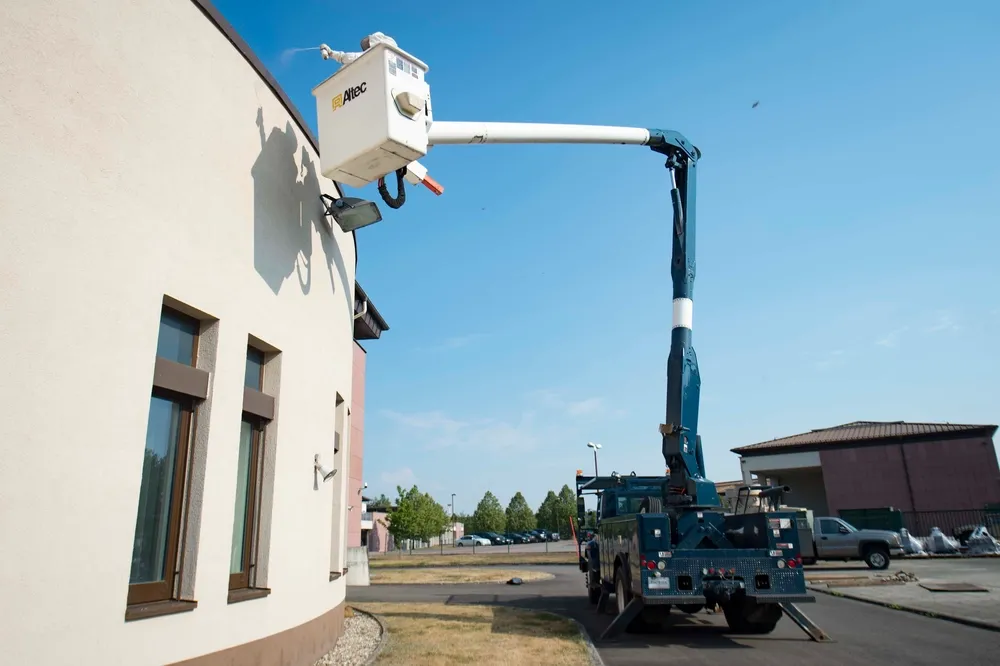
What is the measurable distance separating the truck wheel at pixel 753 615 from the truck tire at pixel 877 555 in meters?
15.6

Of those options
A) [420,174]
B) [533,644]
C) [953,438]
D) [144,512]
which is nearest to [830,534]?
[953,438]

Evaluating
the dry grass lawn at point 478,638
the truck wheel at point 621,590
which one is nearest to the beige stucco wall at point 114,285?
the dry grass lawn at point 478,638

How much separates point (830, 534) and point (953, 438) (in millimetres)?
16310

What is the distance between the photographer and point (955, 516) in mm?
33125

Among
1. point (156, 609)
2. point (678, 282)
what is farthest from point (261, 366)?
point (678, 282)

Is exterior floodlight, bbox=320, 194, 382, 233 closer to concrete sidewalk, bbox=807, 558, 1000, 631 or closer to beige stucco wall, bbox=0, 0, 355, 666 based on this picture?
beige stucco wall, bbox=0, 0, 355, 666

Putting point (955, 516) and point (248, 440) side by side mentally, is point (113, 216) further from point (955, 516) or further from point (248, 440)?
point (955, 516)

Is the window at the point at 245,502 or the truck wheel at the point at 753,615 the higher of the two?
the window at the point at 245,502

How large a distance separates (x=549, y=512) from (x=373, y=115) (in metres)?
94.4

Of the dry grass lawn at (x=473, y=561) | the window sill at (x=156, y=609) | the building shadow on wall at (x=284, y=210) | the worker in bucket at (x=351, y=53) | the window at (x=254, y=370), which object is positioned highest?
the worker in bucket at (x=351, y=53)

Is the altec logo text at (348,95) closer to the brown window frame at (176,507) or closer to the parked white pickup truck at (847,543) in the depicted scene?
the brown window frame at (176,507)

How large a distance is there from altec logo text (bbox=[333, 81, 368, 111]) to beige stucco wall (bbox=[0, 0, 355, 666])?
73 cm

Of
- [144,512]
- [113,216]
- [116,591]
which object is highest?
[113,216]

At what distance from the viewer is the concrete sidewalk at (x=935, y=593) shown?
11.5 m
